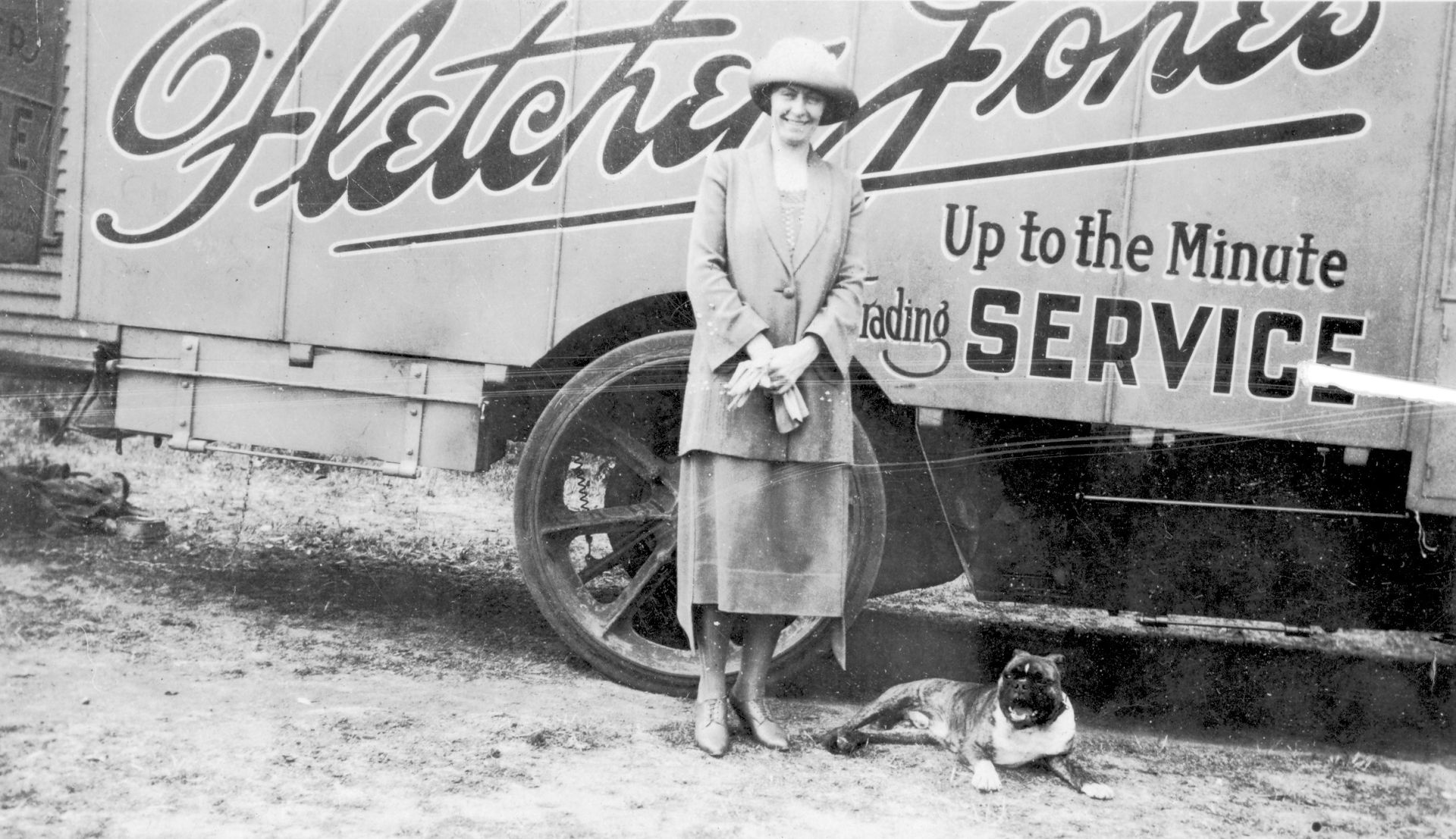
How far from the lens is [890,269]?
372 cm

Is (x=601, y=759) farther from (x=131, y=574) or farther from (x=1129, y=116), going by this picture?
(x=131, y=574)

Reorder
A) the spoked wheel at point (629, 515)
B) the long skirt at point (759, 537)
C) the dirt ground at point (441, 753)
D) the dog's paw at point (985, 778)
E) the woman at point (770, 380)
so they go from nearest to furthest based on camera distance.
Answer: the dirt ground at point (441, 753) < the dog's paw at point (985, 778) < the woman at point (770, 380) < the long skirt at point (759, 537) < the spoked wheel at point (629, 515)

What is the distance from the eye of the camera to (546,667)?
4176 mm

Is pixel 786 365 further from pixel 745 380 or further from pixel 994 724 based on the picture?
pixel 994 724

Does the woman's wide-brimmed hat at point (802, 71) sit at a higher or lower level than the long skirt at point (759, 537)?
higher

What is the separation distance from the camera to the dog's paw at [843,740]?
3467 mm

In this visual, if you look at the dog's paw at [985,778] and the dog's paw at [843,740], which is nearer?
the dog's paw at [985,778]

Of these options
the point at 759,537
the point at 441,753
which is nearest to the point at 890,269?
the point at 759,537

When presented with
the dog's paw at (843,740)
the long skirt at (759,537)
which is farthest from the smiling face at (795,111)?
the dog's paw at (843,740)

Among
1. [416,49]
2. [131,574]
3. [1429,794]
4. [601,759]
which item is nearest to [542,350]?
[416,49]

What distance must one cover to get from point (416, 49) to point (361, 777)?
2.38 meters

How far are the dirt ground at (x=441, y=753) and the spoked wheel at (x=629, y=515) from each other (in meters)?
0.16

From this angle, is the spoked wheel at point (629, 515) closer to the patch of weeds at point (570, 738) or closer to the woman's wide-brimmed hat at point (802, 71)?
the patch of weeds at point (570, 738)

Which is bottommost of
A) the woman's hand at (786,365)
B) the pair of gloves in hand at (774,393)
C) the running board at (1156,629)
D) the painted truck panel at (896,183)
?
the running board at (1156,629)
